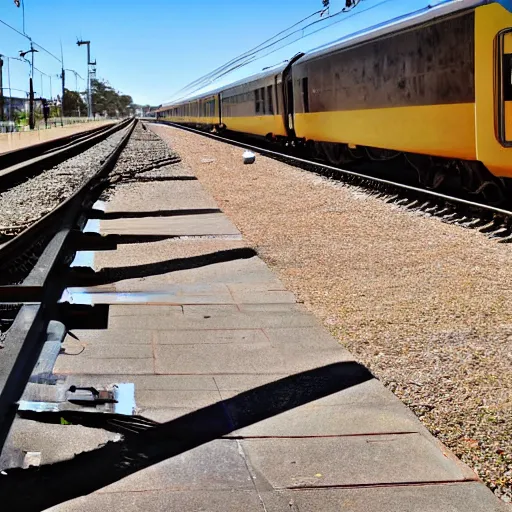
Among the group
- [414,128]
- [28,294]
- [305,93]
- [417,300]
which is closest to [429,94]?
[414,128]

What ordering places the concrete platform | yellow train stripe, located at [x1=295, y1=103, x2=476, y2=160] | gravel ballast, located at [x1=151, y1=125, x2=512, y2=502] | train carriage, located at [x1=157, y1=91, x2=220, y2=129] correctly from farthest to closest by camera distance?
train carriage, located at [x1=157, y1=91, x2=220, y2=129] < yellow train stripe, located at [x1=295, y1=103, x2=476, y2=160] < gravel ballast, located at [x1=151, y1=125, x2=512, y2=502] < the concrete platform

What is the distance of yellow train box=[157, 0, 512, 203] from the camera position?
8453 millimetres

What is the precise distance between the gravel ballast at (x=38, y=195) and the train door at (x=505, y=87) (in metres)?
5.74

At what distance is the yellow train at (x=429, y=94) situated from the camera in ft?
27.7

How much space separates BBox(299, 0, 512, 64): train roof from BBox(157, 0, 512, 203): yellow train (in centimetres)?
2

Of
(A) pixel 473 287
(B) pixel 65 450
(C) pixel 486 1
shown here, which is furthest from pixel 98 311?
(C) pixel 486 1

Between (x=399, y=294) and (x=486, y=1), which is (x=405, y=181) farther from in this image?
(x=399, y=294)

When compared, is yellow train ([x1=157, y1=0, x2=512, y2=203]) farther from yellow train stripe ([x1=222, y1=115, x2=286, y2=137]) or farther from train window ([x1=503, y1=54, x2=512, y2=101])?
yellow train stripe ([x1=222, y1=115, x2=286, y2=137])

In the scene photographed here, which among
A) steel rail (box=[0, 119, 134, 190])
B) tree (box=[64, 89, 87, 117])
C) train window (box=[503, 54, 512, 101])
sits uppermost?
tree (box=[64, 89, 87, 117])

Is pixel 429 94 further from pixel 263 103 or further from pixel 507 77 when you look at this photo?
pixel 263 103

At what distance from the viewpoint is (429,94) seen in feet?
34.4

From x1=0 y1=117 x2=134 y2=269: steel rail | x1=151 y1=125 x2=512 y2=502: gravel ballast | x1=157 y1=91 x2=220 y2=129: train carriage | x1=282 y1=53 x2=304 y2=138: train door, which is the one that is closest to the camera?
x1=151 y1=125 x2=512 y2=502: gravel ballast

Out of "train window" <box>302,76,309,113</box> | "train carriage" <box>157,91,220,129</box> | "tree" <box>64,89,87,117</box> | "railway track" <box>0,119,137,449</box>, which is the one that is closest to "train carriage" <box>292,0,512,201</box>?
"train window" <box>302,76,309,113</box>

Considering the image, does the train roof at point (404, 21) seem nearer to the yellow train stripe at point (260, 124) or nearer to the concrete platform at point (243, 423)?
the concrete platform at point (243, 423)
